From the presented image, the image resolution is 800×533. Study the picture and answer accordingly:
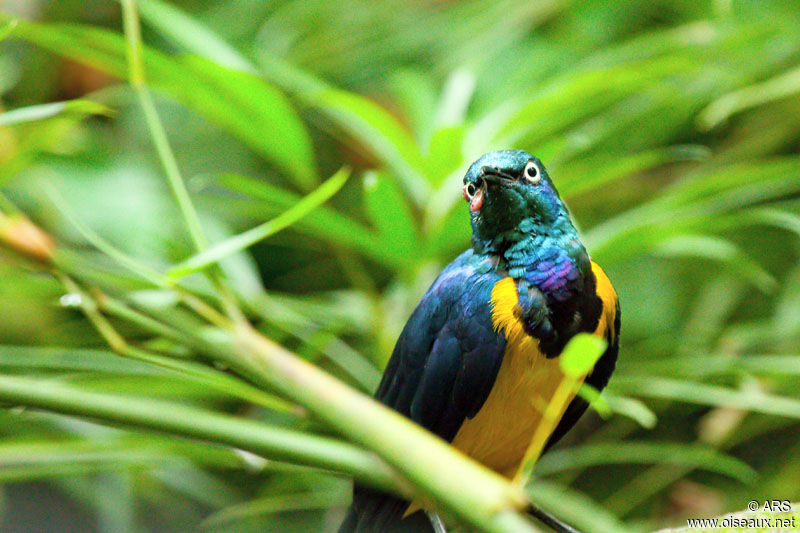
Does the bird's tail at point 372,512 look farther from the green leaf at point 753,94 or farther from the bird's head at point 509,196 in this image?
the green leaf at point 753,94

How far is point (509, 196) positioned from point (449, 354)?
18 cm

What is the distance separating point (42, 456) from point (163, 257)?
0.69m

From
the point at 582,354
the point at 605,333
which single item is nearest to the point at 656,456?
the point at 605,333

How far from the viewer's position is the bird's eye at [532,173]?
745 millimetres

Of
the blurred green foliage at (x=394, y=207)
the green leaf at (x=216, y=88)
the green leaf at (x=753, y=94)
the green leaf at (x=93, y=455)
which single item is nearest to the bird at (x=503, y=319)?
the blurred green foliage at (x=394, y=207)

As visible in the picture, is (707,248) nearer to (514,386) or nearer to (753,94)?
(753,94)

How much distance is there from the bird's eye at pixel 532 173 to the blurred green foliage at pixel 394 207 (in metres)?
0.25

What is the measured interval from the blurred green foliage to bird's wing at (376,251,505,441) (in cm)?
17

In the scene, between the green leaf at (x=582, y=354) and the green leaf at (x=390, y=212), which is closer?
the green leaf at (x=582, y=354)

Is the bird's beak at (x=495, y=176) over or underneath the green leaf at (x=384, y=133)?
underneath

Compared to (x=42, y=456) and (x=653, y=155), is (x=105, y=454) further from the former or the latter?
(x=653, y=155)

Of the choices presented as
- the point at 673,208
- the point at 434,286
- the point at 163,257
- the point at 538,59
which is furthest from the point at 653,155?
the point at 163,257

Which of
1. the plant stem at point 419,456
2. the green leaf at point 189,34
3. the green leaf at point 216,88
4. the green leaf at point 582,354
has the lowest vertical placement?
the plant stem at point 419,456

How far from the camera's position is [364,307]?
131 cm
